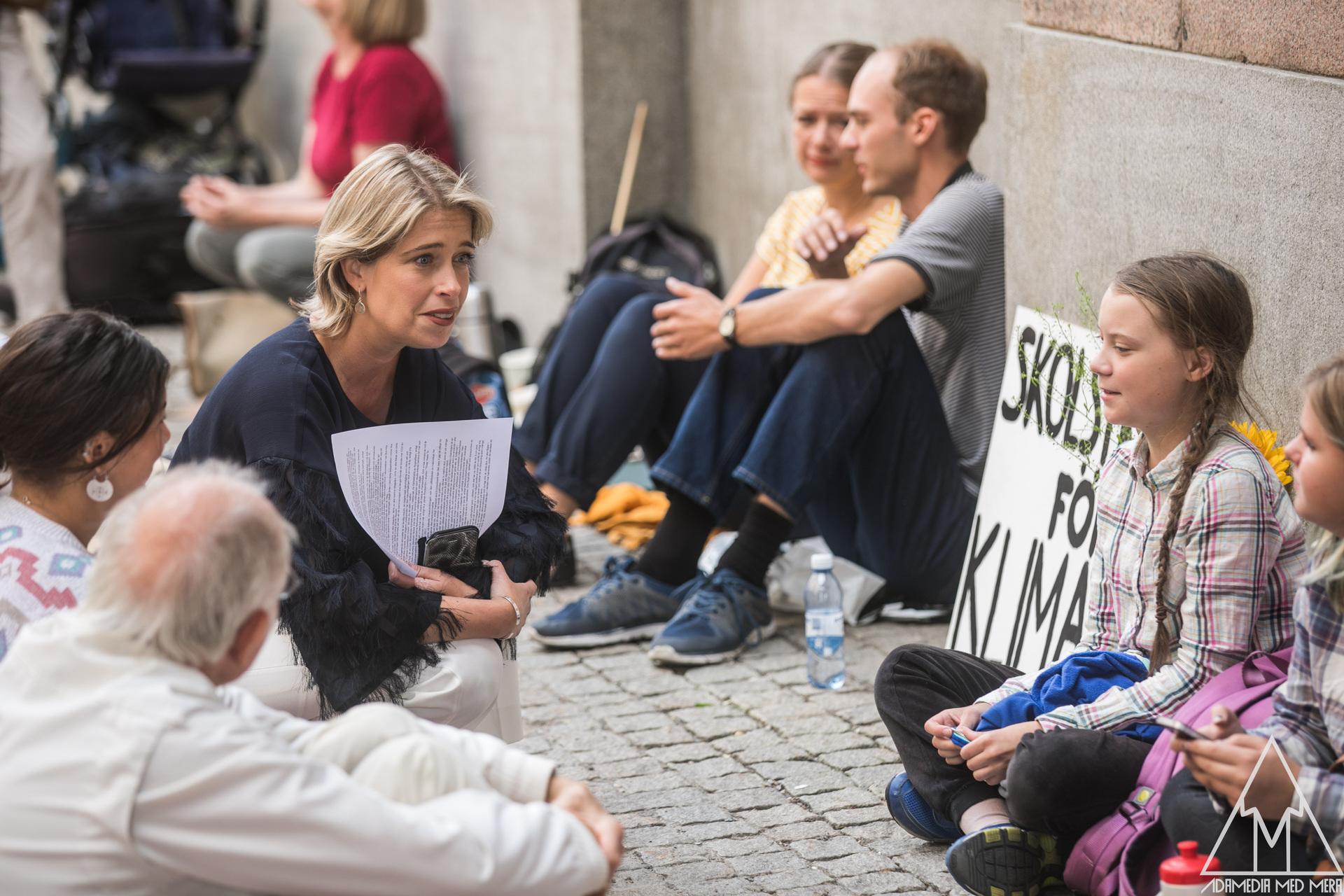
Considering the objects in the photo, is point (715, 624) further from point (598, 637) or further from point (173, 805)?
point (173, 805)

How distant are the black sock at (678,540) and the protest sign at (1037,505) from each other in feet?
2.59

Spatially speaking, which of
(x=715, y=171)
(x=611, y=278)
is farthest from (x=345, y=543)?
(x=715, y=171)

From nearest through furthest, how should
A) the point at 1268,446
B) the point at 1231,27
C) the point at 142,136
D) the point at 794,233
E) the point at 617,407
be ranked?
1. the point at 1268,446
2. the point at 1231,27
3. the point at 617,407
4. the point at 794,233
5. the point at 142,136

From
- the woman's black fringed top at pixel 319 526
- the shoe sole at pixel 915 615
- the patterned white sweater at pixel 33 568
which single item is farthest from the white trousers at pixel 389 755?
the shoe sole at pixel 915 615

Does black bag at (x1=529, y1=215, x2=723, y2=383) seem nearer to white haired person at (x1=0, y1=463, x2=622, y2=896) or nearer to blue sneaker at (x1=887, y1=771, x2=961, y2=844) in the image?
blue sneaker at (x1=887, y1=771, x2=961, y2=844)

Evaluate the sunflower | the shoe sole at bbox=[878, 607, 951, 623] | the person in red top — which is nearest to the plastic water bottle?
the shoe sole at bbox=[878, 607, 951, 623]

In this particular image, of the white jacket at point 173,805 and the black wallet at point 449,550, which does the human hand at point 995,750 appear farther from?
the white jacket at point 173,805

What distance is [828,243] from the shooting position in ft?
15.3

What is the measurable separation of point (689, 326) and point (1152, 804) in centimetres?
226

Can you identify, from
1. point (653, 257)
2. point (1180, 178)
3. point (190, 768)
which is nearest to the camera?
point (190, 768)

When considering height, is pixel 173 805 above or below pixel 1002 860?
above

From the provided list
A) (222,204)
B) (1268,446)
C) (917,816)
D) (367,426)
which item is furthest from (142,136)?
(1268,446)

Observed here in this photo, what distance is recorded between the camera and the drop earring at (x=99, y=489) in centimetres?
271

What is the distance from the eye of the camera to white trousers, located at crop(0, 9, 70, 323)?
8.31 meters
